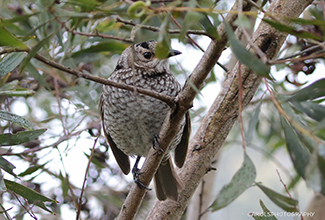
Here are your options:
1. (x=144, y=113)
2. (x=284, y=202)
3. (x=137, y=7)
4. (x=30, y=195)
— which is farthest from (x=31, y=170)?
(x=137, y=7)

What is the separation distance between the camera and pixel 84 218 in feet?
9.62

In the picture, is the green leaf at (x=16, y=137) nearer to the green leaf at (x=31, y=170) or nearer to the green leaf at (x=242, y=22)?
the green leaf at (x=31, y=170)

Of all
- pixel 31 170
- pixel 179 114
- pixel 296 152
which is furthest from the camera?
pixel 31 170

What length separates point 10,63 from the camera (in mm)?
1750

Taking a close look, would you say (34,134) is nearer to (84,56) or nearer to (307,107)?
(84,56)

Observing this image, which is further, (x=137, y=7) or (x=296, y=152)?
(x=296, y=152)

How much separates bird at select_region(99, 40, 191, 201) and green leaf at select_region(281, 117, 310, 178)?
103 cm

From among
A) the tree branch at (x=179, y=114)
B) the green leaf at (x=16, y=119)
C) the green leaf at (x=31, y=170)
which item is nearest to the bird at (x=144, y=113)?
the tree branch at (x=179, y=114)

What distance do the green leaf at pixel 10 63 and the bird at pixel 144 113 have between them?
67 cm

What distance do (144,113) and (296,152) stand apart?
48.1 inches

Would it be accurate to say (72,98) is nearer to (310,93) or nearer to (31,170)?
(31,170)

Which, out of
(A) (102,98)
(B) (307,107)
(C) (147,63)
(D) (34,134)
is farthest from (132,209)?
(B) (307,107)

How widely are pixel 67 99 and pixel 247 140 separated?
6.35 feet

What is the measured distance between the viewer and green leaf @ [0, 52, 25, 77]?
1.74 m
